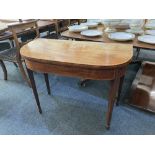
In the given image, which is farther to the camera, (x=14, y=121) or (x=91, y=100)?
(x=91, y=100)

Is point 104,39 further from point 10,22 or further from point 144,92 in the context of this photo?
point 10,22

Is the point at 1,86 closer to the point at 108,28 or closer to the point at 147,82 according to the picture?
the point at 108,28

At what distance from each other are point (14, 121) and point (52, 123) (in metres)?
0.37

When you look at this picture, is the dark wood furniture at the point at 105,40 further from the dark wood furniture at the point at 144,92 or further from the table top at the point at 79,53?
the dark wood furniture at the point at 144,92

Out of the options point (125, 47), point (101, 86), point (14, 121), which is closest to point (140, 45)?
point (125, 47)

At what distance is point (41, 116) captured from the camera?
1559mm

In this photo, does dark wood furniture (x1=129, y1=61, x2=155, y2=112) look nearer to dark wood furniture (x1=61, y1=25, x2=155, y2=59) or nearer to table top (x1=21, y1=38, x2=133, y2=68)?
dark wood furniture (x1=61, y1=25, x2=155, y2=59)

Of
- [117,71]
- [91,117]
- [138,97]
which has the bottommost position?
[91,117]

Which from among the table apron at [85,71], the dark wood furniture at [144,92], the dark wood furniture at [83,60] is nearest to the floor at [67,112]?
the dark wood furniture at [144,92]

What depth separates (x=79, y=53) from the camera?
111 cm

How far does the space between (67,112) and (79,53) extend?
0.72m

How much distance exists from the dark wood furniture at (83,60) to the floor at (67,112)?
0.35m

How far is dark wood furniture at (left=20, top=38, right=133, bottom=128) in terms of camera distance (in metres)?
0.98

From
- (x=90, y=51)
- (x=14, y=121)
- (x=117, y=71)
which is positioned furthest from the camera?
(x=14, y=121)
